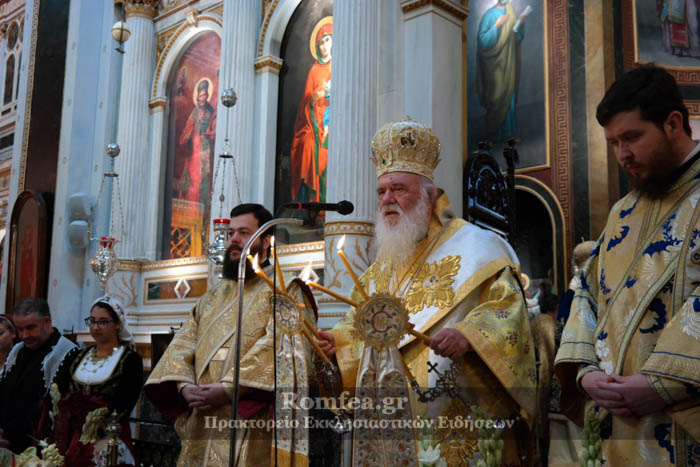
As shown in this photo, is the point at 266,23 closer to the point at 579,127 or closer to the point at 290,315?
the point at 579,127

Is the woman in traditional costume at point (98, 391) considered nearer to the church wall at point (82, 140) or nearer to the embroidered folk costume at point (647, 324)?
the embroidered folk costume at point (647, 324)

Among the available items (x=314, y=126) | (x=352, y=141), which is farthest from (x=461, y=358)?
(x=314, y=126)

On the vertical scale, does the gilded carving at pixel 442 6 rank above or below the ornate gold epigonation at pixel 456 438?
above

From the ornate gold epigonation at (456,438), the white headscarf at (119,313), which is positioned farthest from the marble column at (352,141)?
the ornate gold epigonation at (456,438)

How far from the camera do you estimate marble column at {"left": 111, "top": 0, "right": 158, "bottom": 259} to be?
35.0 feet

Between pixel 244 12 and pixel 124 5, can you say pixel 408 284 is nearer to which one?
pixel 244 12

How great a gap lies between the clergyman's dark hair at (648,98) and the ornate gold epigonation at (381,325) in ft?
3.05

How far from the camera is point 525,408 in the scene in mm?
2615

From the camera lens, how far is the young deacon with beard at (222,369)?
10.4ft

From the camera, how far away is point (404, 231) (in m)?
3.08

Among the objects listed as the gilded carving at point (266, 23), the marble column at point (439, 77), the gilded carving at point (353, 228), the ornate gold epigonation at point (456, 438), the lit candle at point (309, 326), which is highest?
the gilded carving at point (266, 23)

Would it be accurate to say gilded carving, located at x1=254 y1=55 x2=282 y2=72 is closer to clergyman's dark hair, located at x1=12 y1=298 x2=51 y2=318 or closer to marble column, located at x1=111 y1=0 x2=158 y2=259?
marble column, located at x1=111 y1=0 x2=158 y2=259

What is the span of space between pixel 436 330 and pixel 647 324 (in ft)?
3.42

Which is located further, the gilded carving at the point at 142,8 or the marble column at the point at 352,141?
the gilded carving at the point at 142,8
